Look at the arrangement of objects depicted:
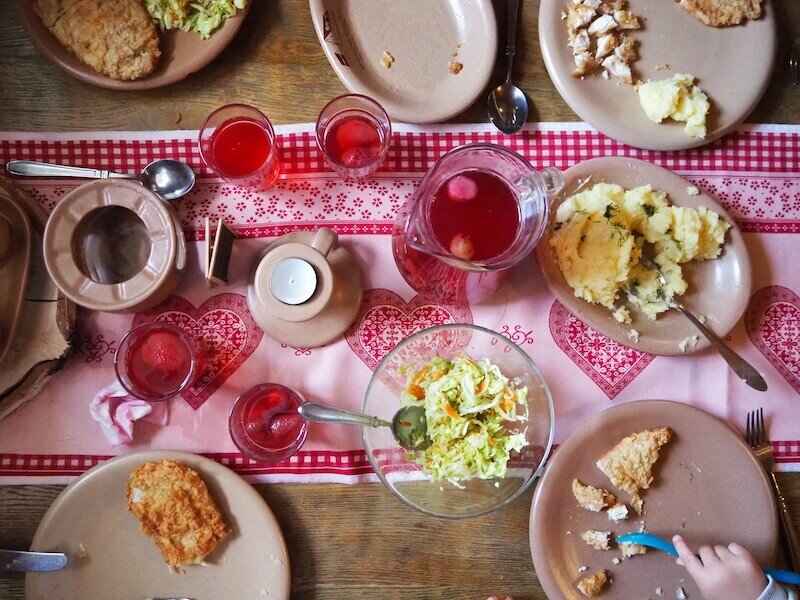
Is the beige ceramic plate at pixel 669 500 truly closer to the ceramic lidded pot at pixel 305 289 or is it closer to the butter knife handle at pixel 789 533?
the butter knife handle at pixel 789 533

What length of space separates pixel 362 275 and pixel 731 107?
3.44 ft

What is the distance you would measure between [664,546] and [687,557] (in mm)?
54

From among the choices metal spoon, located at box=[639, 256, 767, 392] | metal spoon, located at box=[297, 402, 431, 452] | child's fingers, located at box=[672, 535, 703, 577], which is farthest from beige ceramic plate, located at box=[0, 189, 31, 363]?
child's fingers, located at box=[672, 535, 703, 577]

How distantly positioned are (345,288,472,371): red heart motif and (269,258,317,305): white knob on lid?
0.18 metres

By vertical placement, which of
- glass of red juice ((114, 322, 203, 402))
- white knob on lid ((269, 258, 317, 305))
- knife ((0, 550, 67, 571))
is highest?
white knob on lid ((269, 258, 317, 305))

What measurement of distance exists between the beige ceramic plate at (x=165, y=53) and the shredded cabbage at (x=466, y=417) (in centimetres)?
96

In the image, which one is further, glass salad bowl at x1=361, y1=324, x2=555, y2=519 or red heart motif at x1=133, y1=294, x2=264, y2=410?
red heart motif at x1=133, y1=294, x2=264, y2=410

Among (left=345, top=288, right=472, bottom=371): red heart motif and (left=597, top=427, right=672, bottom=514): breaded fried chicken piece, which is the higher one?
(left=345, top=288, right=472, bottom=371): red heart motif

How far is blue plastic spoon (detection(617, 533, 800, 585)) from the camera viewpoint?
1.57 m

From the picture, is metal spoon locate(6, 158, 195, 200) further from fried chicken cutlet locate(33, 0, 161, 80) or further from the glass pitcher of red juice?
the glass pitcher of red juice

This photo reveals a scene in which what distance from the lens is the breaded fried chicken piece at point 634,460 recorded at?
1.62m

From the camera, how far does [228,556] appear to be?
1.61 metres

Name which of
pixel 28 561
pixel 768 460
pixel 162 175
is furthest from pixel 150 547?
pixel 768 460

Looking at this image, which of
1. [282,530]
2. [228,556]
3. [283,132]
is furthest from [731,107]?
[228,556]
